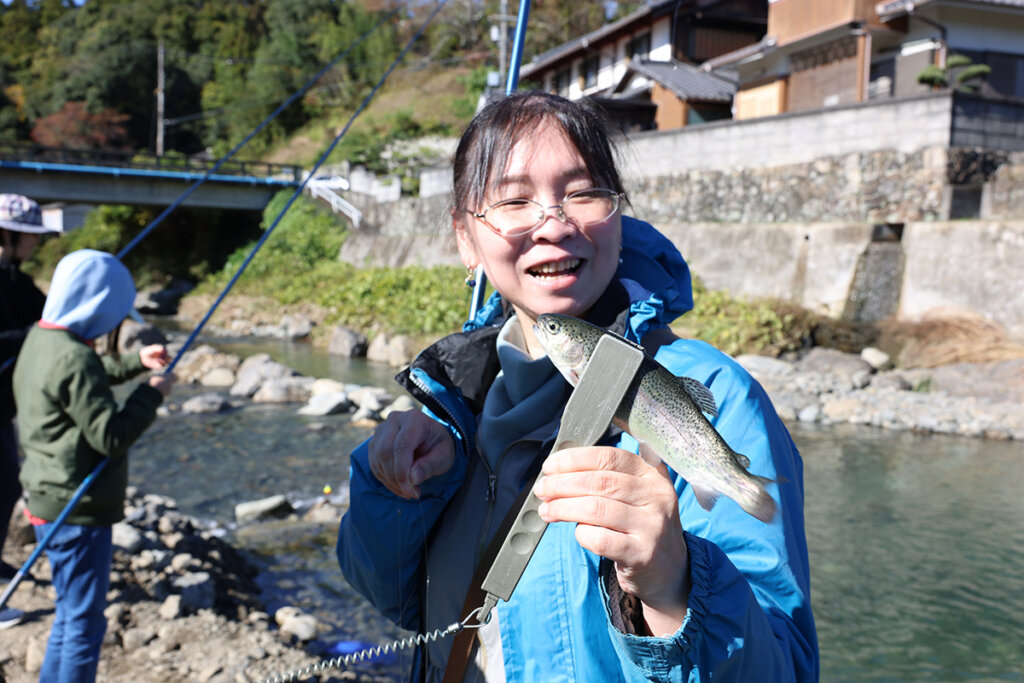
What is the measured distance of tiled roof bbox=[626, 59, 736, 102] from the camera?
23.0m

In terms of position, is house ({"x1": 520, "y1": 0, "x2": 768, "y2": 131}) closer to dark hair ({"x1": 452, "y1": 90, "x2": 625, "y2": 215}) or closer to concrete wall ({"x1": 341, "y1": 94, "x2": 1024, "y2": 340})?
concrete wall ({"x1": 341, "y1": 94, "x2": 1024, "y2": 340})

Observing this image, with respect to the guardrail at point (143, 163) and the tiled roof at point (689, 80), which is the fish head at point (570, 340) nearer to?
the tiled roof at point (689, 80)

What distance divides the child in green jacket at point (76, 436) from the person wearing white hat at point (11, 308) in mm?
1217

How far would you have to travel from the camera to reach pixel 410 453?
5.25 ft

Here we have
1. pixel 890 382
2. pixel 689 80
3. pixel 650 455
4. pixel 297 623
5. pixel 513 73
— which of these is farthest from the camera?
pixel 689 80

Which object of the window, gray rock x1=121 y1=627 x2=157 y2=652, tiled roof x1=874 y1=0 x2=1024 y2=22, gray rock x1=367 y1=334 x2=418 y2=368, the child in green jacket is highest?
the window

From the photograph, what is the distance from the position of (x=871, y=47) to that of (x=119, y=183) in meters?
24.0

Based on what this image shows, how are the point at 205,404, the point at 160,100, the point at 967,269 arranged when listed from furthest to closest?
1. the point at 160,100
2. the point at 967,269
3. the point at 205,404

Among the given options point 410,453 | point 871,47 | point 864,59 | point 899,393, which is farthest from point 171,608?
point 871,47

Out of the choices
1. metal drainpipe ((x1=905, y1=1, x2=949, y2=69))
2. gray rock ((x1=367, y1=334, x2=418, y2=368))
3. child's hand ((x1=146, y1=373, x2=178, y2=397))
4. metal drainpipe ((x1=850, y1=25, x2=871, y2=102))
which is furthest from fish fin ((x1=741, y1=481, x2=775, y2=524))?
metal drainpipe ((x1=850, y1=25, x2=871, y2=102))

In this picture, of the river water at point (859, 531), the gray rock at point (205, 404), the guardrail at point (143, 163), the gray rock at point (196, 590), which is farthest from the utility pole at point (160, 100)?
the gray rock at point (196, 590)

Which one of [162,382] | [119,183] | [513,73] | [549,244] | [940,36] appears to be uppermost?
[940,36]

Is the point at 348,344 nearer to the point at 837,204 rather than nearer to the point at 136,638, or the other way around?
the point at 837,204

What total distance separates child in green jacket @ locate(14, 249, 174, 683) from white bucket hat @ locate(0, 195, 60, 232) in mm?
1561
